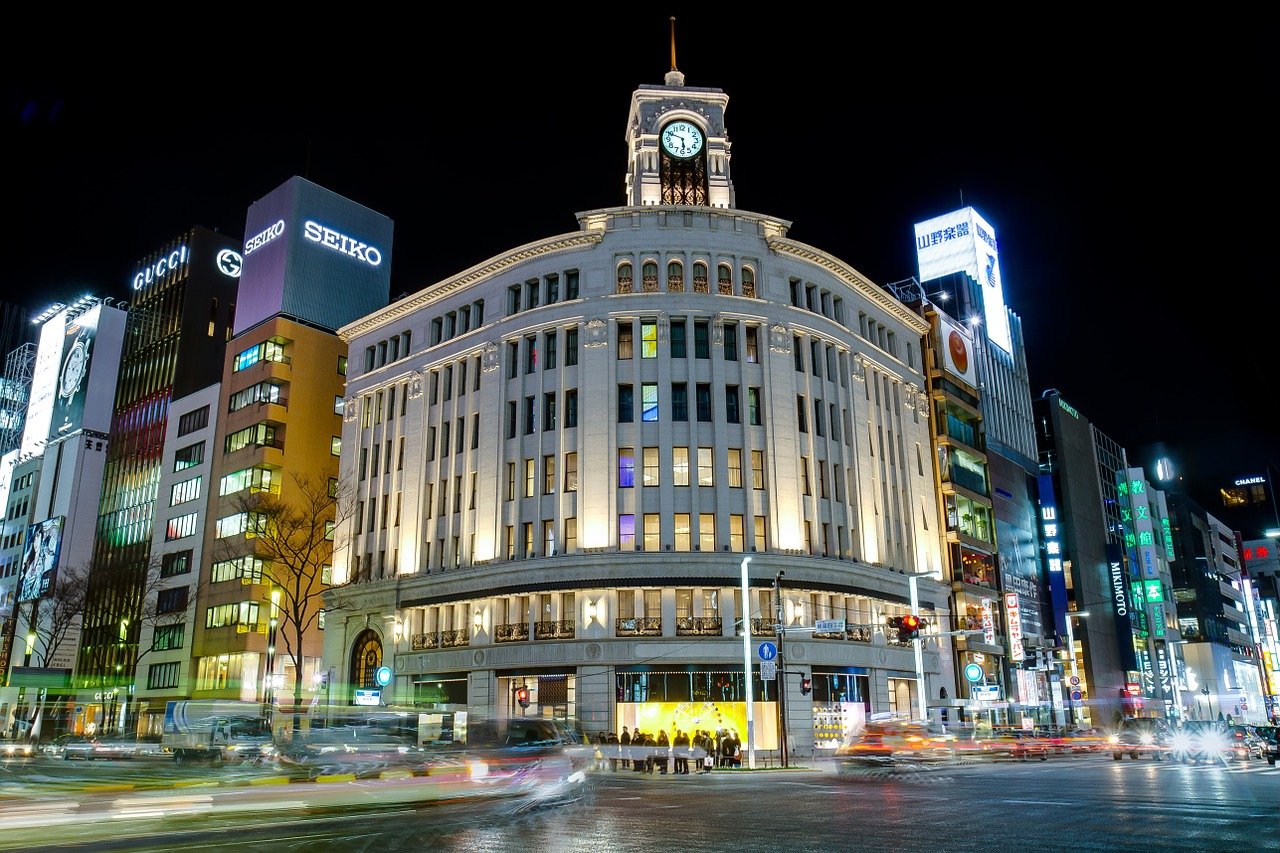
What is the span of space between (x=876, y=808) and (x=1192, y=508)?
120m

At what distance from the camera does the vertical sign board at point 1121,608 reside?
8656 cm

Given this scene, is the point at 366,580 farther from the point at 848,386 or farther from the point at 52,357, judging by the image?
the point at 52,357

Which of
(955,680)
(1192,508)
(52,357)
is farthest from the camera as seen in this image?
(1192,508)

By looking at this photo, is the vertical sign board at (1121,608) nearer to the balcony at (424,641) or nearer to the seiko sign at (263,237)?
the balcony at (424,641)

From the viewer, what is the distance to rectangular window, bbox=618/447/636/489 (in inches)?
1891

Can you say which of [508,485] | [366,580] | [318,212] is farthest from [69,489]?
[508,485]

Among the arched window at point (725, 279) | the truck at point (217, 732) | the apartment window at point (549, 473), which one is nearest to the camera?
the truck at point (217, 732)

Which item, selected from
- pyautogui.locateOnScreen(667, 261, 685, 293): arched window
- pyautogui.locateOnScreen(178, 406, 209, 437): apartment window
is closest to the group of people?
pyautogui.locateOnScreen(667, 261, 685, 293): arched window

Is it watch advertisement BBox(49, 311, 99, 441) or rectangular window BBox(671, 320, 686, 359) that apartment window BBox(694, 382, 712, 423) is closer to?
rectangular window BBox(671, 320, 686, 359)

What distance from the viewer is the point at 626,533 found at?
4738 centimetres

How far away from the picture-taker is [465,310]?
2263 inches

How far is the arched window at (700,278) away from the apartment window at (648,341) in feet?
10.9

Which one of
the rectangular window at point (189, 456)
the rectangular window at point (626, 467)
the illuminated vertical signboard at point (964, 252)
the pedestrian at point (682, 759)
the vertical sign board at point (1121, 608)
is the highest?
the illuminated vertical signboard at point (964, 252)

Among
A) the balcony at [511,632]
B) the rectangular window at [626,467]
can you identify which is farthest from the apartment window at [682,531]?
the balcony at [511,632]
